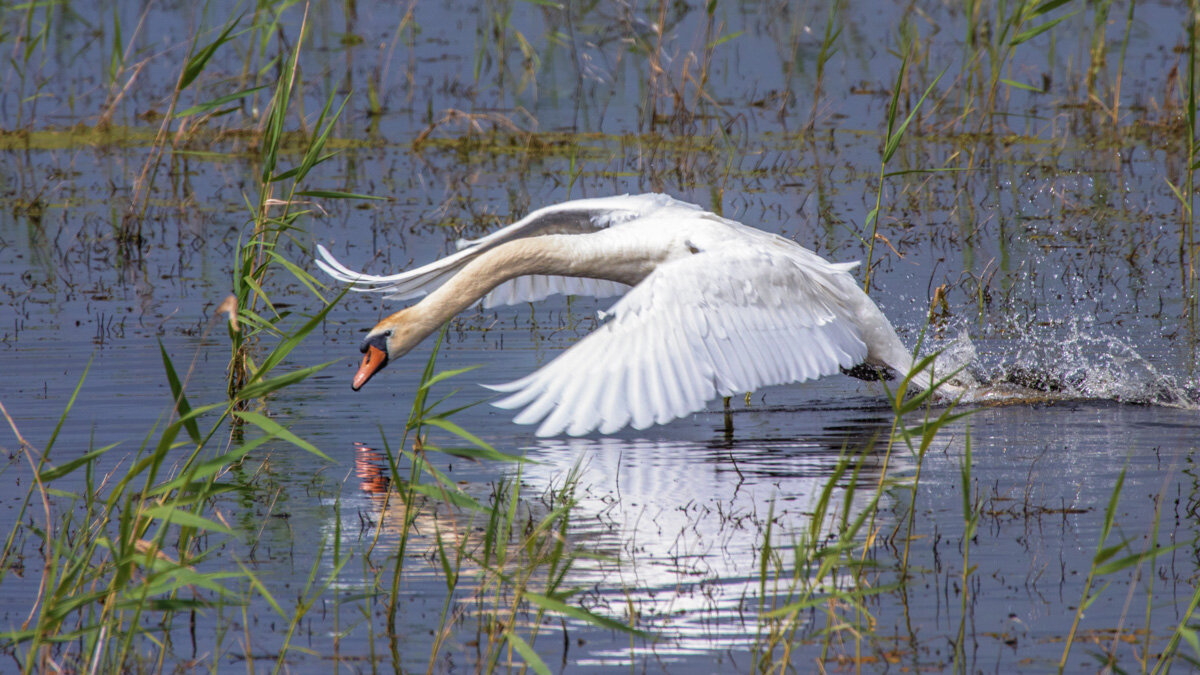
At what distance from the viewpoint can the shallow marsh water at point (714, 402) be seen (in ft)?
14.0

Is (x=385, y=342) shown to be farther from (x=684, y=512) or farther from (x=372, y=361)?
(x=684, y=512)

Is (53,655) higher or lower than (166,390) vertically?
lower

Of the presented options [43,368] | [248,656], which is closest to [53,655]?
[248,656]

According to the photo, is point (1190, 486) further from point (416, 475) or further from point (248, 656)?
point (248, 656)

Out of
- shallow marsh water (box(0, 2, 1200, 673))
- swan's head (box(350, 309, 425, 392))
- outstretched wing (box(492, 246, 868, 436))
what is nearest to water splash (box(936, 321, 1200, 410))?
shallow marsh water (box(0, 2, 1200, 673))

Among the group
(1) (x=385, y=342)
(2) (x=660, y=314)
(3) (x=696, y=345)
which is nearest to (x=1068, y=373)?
(3) (x=696, y=345)

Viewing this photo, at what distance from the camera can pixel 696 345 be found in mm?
5375

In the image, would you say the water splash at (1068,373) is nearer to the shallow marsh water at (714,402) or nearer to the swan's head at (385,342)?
the shallow marsh water at (714,402)

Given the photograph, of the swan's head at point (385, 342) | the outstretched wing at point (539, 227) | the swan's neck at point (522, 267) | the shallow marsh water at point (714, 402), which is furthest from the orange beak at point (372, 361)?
the outstretched wing at point (539, 227)

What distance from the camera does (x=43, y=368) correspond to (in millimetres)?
7508

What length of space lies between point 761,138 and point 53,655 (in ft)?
30.8

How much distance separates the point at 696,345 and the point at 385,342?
58.9 inches

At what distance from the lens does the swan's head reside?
20.2ft

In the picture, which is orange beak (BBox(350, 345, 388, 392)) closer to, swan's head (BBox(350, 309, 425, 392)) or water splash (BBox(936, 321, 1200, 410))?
swan's head (BBox(350, 309, 425, 392))
